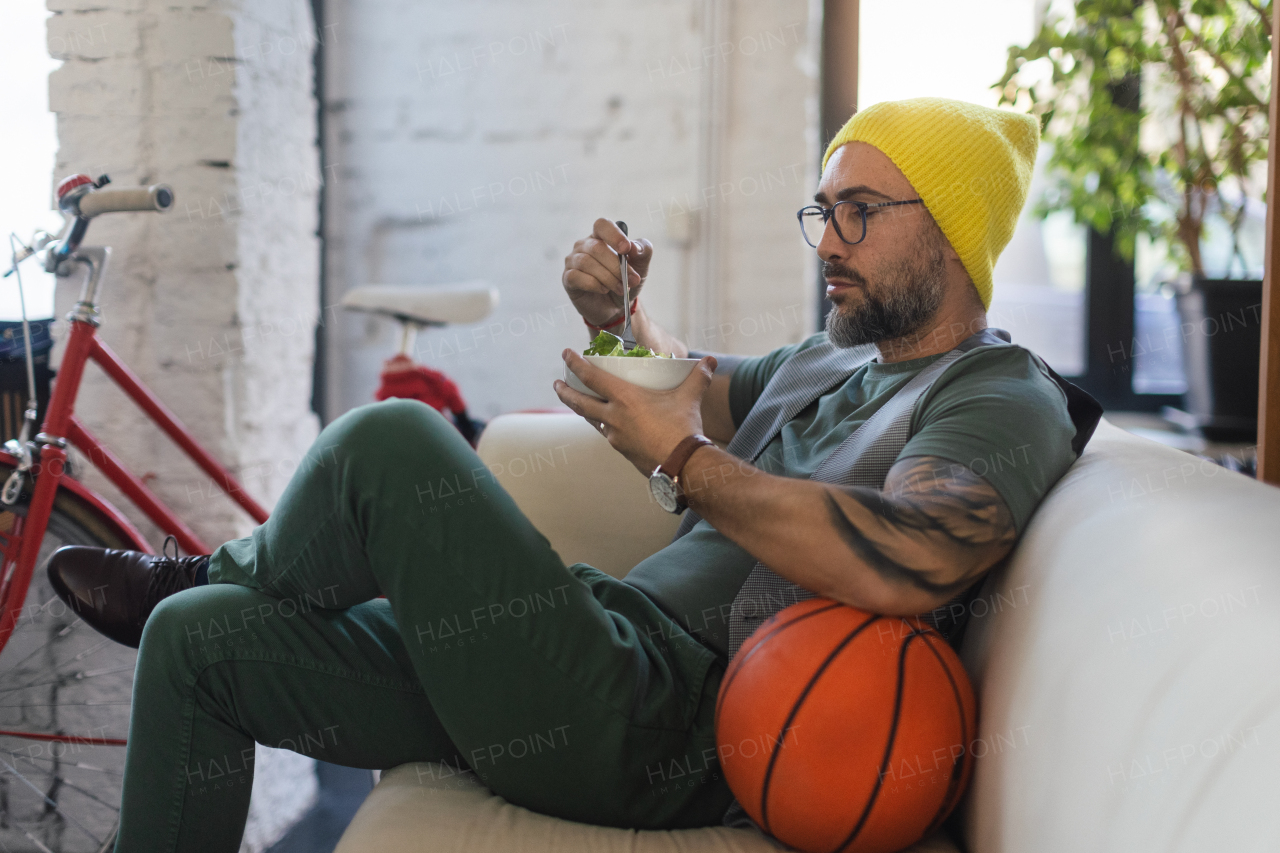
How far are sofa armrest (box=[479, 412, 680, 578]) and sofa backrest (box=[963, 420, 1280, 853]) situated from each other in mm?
672

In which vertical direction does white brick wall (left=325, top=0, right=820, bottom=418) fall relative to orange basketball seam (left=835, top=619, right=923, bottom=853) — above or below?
above

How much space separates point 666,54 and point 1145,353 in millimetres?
1613

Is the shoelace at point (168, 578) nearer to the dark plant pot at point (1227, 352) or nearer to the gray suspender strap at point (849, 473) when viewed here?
the gray suspender strap at point (849, 473)

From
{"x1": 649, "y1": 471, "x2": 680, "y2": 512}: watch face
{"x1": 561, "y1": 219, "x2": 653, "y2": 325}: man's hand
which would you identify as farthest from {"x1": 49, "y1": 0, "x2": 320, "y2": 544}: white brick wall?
{"x1": 649, "y1": 471, "x2": 680, "y2": 512}: watch face

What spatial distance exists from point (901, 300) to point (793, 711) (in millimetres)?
605

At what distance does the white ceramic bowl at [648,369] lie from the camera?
1028 mm

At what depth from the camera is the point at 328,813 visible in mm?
2006

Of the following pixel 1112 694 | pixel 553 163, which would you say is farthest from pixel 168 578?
pixel 553 163

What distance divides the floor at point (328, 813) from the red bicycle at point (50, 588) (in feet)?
1.10

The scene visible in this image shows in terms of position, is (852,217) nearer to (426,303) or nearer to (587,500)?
(587,500)

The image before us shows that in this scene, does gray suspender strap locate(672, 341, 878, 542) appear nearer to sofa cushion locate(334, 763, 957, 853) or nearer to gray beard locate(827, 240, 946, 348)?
gray beard locate(827, 240, 946, 348)

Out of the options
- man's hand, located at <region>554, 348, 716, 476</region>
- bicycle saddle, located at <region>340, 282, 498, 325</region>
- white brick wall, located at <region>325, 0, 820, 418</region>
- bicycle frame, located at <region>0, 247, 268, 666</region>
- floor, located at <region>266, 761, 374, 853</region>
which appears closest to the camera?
man's hand, located at <region>554, 348, 716, 476</region>

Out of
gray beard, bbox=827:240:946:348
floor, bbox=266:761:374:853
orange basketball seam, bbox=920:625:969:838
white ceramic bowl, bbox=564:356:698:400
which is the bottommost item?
floor, bbox=266:761:374:853

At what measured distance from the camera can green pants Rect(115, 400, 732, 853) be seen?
0.94 metres
